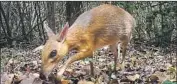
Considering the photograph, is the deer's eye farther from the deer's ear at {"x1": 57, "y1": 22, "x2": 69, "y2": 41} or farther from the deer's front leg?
the deer's front leg

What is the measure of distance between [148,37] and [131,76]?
1.23 feet

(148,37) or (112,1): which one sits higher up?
(112,1)

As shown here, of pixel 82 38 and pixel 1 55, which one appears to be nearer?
pixel 82 38

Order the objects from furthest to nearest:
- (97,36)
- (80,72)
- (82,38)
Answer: (80,72) → (97,36) → (82,38)

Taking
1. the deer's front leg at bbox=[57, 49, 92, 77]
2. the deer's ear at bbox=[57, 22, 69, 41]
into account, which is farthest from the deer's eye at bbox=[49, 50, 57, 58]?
the deer's front leg at bbox=[57, 49, 92, 77]

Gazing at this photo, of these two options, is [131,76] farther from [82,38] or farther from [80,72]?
[82,38]

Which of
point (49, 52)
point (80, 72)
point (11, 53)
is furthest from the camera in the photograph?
point (11, 53)

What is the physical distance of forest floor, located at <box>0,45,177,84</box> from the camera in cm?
182

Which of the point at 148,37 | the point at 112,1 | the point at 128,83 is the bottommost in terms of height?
the point at 128,83

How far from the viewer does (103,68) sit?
198 centimetres

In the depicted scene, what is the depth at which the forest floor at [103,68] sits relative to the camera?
182cm

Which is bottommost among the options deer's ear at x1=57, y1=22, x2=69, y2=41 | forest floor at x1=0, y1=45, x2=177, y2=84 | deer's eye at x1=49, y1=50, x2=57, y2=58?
forest floor at x1=0, y1=45, x2=177, y2=84

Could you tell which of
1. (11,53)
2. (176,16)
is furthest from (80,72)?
(176,16)

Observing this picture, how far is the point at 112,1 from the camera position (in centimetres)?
229
